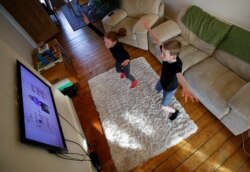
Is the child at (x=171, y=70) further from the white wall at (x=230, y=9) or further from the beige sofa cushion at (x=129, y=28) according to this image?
the beige sofa cushion at (x=129, y=28)

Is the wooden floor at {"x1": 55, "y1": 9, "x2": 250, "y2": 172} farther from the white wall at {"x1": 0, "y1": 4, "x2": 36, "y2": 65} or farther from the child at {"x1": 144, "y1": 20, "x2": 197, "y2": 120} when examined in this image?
the white wall at {"x1": 0, "y1": 4, "x2": 36, "y2": 65}

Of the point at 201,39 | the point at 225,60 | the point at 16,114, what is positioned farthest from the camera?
the point at 201,39

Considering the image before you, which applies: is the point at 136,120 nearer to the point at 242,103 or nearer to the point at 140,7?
the point at 242,103

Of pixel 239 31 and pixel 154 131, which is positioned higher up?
pixel 239 31

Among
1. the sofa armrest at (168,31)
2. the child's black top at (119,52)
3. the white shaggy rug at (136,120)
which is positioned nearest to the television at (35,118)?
the white shaggy rug at (136,120)

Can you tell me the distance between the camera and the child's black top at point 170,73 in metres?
1.56

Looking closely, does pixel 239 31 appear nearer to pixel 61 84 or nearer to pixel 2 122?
pixel 2 122

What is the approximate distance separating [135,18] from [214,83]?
2118 mm

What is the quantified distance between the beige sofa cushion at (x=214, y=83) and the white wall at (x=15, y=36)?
275 centimetres

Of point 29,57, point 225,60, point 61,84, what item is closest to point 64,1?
point 29,57

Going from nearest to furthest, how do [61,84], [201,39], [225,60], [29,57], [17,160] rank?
[17,160] → [225,60] → [201,39] → [61,84] → [29,57]

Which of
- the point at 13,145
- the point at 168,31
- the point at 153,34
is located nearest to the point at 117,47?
the point at 153,34

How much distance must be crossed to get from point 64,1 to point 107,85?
4999mm

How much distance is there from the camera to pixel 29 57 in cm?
308
